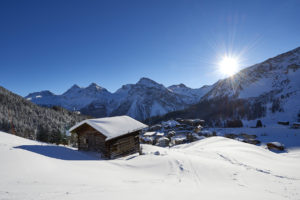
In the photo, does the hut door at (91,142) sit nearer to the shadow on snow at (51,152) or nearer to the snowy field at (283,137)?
the shadow on snow at (51,152)

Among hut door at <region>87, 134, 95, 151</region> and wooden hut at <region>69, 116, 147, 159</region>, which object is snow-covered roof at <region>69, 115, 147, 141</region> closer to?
wooden hut at <region>69, 116, 147, 159</region>

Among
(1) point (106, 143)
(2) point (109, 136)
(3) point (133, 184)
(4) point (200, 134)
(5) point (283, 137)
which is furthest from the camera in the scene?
(4) point (200, 134)

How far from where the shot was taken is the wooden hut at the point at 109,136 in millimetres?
13634

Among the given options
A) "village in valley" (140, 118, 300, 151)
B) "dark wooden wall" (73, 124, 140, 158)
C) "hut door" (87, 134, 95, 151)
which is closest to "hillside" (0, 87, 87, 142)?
"village in valley" (140, 118, 300, 151)

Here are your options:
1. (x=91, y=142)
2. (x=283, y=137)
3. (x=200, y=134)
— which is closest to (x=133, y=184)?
(x=91, y=142)

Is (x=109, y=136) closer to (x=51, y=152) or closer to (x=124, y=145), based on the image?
(x=124, y=145)

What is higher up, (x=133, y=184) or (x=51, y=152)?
(x=51, y=152)

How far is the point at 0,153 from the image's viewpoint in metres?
7.57

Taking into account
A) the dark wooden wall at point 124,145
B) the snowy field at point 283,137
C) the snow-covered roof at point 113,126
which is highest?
the snow-covered roof at point 113,126

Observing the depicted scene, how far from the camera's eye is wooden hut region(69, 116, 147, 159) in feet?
44.7

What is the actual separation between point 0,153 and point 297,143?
175 ft

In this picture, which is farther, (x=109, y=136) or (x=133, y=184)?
(x=109, y=136)

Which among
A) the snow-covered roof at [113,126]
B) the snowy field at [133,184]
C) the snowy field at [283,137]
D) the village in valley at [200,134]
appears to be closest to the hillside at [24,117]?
the village in valley at [200,134]

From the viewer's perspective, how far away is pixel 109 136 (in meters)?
13.0
